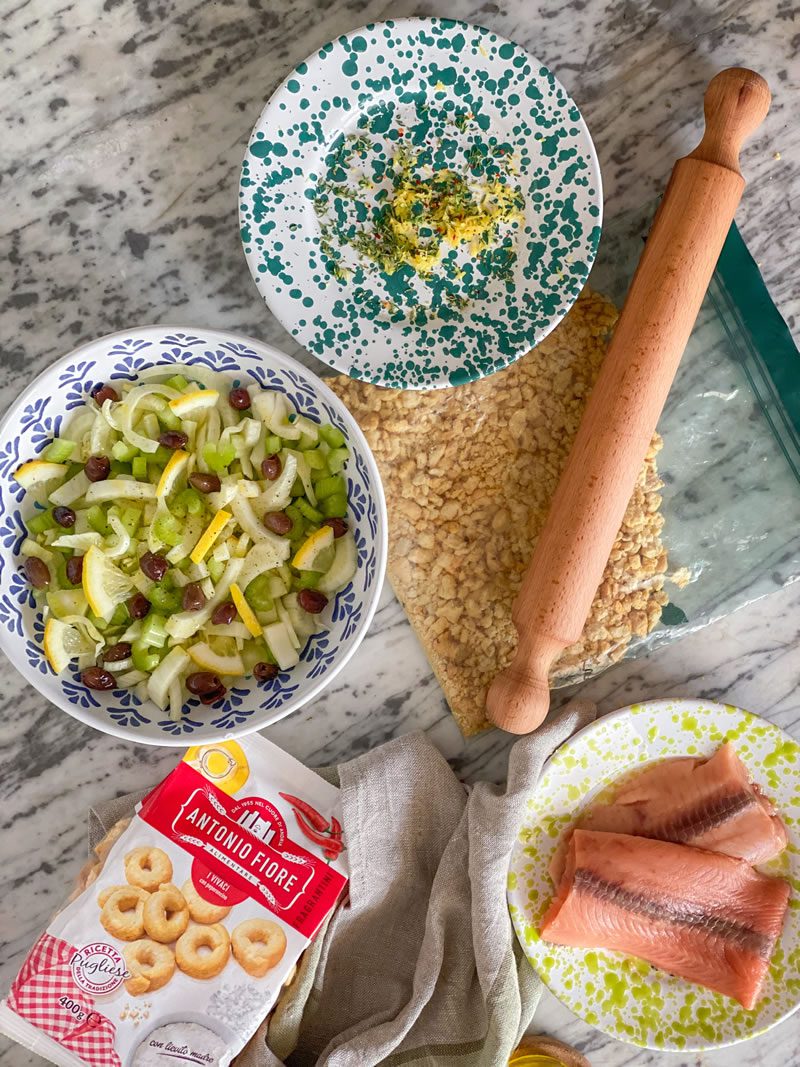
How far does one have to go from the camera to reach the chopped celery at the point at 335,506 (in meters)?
1.32

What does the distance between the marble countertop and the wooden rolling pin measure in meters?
0.17

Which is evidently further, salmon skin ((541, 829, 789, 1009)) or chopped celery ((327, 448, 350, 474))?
salmon skin ((541, 829, 789, 1009))

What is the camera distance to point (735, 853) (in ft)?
4.74

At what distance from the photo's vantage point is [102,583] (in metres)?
1.25

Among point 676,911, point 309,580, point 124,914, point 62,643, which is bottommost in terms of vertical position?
point 676,911

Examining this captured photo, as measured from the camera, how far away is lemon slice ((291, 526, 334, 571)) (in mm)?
1280

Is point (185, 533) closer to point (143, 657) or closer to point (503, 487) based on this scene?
point (143, 657)

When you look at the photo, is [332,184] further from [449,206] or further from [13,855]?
[13,855]

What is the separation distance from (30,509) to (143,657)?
27cm

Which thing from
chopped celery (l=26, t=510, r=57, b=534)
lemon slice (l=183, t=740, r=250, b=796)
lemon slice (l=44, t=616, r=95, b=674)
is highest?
chopped celery (l=26, t=510, r=57, b=534)

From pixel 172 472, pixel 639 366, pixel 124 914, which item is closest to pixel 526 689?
pixel 639 366

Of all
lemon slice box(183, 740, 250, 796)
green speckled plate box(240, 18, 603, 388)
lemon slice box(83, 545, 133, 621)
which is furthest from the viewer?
lemon slice box(183, 740, 250, 796)

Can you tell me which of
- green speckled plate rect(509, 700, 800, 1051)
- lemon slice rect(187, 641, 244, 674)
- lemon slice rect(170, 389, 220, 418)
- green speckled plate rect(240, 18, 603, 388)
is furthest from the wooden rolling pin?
lemon slice rect(170, 389, 220, 418)

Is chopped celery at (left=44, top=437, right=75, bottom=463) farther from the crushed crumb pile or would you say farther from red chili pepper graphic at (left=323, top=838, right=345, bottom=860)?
red chili pepper graphic at (left=323, top=838, right=345, bottom=860)
